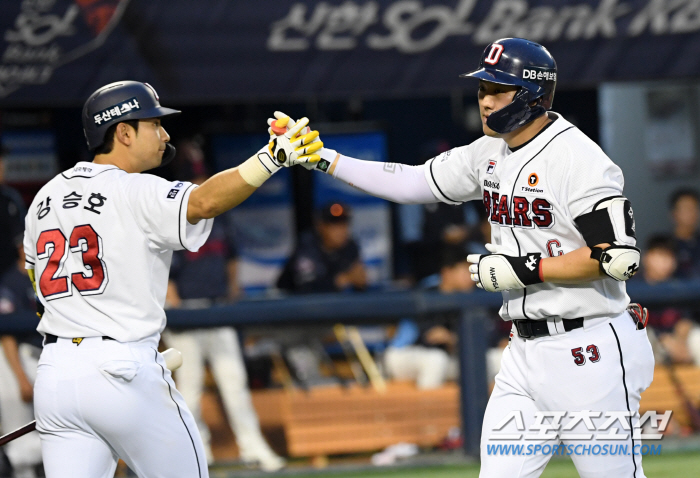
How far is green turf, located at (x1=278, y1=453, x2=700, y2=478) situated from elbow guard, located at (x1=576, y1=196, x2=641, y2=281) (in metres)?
2.77

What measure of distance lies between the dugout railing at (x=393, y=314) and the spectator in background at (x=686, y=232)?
3.84ft

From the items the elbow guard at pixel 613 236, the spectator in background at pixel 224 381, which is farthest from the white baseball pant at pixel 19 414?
the elbow guard at pixel 613 236

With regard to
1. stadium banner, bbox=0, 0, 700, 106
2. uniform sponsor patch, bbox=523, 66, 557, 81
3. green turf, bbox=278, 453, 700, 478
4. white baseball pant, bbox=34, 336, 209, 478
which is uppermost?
stadium banner, bbox=0, 0, 700, 106

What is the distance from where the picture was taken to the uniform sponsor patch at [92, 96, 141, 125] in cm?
343

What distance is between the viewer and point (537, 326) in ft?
11.1

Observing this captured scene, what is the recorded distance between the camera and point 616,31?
6625 mm

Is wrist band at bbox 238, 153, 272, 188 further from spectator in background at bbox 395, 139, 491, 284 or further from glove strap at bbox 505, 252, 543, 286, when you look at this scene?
spectator in background at bbox 395, 139, 491, 284

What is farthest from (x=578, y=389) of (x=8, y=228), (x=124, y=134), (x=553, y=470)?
(x=8, y=228)

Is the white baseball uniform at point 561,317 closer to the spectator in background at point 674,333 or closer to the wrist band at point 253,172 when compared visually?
the wrist band at point 253,172

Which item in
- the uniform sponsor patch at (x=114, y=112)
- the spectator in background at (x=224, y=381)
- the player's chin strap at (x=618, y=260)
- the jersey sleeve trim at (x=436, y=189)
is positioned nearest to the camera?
the player's chin strap at (x=618, y=260)

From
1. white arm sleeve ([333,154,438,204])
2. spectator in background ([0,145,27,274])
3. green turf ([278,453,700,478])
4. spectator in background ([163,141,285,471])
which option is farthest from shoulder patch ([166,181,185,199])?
spectator in background ([0,145,27,274])

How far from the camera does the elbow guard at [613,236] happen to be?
10.2 feet

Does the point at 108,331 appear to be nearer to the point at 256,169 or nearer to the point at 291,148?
the point at 256,169

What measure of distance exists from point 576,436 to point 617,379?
24cm
